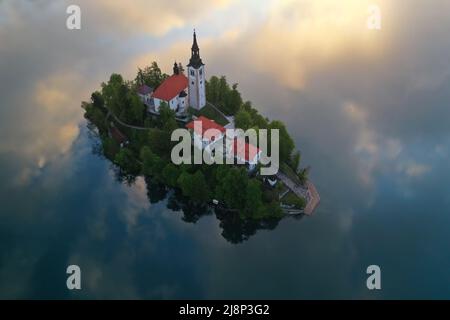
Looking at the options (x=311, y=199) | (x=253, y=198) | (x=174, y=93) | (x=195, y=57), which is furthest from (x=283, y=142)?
(x=174, y=93)

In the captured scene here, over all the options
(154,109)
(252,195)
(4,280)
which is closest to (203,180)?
(252,195)

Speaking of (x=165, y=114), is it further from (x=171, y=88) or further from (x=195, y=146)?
(x=195, y=146)

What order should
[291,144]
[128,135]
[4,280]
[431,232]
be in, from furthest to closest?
[128,135], [291,144], [431,232], [4,280]

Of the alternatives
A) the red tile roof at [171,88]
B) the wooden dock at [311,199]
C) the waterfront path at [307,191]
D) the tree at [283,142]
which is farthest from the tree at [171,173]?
the wooden dock at [311,199]

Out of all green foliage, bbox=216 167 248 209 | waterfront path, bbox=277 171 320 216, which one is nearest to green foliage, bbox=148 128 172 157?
green foliage, bbox=216 167 248 209

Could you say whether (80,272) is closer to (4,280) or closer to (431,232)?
(4,280)
